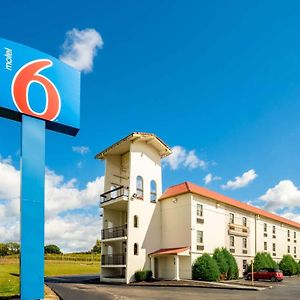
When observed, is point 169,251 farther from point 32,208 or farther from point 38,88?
point 38,88

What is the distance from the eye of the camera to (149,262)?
38031 mm

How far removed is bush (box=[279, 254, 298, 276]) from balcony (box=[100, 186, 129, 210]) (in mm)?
24158

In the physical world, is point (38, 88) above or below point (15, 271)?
above

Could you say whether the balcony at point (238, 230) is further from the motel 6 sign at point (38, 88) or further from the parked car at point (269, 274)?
the motel 6 sign at point (38, 88)

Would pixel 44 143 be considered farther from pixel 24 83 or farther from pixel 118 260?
pixel 118 260

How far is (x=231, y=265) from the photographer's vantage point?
39562 mm

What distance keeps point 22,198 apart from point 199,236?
990 inches

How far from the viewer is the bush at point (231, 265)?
39219 millimetres

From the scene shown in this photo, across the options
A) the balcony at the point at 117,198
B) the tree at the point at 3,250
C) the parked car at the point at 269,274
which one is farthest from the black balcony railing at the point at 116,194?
the tree at the point at 3,250

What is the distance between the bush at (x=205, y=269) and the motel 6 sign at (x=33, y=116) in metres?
22.0

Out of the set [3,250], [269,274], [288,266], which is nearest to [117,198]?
[269,274]

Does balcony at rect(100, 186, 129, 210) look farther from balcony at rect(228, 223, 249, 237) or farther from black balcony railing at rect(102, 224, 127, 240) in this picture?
balcony at rect(228, 223, 249, 237)

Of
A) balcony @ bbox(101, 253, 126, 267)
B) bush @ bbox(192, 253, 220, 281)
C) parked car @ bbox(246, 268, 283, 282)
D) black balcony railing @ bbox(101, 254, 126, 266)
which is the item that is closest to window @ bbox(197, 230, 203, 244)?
bush @ bbox(192, 253, 220, 281)

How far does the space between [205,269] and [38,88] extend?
81.6 feet
